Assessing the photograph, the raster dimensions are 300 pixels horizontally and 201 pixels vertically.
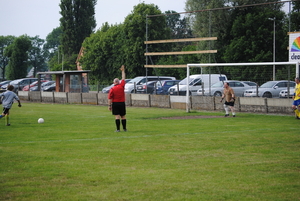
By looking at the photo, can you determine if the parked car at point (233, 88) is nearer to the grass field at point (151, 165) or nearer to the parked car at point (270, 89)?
the parked car at point (270, 89)

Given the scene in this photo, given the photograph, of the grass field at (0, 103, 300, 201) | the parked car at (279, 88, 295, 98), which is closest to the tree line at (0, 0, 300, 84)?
the parked car at (279, 88, 295, 98)

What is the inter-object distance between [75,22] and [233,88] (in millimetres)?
63229

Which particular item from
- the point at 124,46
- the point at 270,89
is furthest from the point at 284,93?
the point at 124,46

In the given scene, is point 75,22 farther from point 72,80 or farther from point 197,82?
point 197,82

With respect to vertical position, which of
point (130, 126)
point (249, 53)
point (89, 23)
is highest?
point (89, 23)

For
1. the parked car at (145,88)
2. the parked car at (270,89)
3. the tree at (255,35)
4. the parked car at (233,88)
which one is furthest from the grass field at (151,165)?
the tree at (255,35)

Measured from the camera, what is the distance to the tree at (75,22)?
8725 cm

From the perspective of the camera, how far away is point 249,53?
55.1 m

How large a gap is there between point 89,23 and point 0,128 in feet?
242

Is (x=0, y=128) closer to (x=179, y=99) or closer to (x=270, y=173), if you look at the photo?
(x=270, y=173)

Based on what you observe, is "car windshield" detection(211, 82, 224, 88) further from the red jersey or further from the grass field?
the red jersey

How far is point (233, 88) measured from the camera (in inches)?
1198

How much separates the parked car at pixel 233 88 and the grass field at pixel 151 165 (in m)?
13.4

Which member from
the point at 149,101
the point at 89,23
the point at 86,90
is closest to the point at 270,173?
the point at 149,101
